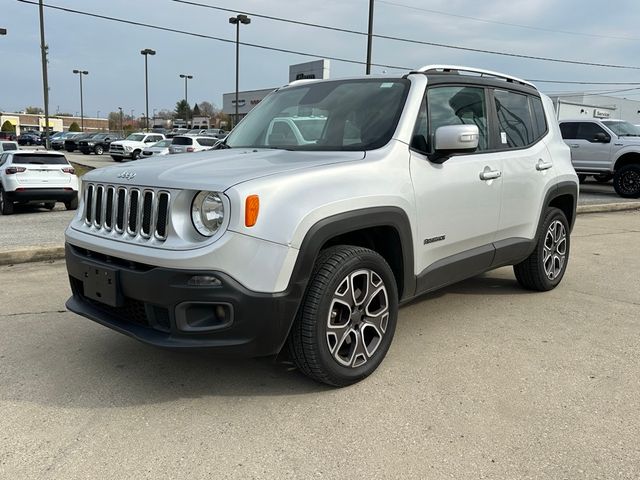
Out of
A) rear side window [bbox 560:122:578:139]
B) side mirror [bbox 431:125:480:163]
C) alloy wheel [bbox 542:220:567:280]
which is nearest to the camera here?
side mirror [bbox 431:125:480:163]

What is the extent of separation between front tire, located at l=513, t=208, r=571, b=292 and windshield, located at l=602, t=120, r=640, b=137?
11.6 meters

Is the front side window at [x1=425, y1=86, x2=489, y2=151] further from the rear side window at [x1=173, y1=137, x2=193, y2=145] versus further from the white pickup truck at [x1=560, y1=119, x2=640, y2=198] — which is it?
the rear side window at [x1=173, y1=137, x2=193, y2=145]

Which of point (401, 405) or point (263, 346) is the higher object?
point (263, 346)

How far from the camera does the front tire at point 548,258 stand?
512cm

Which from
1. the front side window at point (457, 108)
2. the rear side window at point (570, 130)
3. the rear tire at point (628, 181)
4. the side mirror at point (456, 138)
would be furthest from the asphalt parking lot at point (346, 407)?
the rear side window at point (570, 130)

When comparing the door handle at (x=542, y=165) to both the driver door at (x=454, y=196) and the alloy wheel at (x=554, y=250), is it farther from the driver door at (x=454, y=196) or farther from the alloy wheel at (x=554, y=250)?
the driver door at (x=454, y=196)

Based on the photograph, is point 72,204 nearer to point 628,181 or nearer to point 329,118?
point 329,118

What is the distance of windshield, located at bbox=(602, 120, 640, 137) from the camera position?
1530cm

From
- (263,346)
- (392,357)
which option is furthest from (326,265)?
(392,357)

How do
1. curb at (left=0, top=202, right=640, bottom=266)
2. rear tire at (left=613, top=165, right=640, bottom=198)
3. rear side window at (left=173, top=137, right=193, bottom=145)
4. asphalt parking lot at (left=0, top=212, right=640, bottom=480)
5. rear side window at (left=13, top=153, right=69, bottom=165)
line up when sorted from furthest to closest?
1. rear side window at (left=173, top=137, right=193, bottom=145)
2. rear tire at (left=613, top=165, right=640, bottom=198)
3. rear side window at (left=13, top=153, right=69, bottom=165)
4. curb at (left=0, top=202, right=640, bottom=266)
5. asphalt parking lot at (left=0, top=212, right=640, bottom=480)

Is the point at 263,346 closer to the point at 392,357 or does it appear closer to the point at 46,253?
the point at 392,357

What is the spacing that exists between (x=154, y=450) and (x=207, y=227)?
109 cm

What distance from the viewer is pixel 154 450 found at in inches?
105

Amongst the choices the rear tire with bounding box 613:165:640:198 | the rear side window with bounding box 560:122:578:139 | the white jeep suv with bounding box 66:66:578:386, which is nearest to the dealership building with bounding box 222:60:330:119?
the rear side window with bounding box 560:122:578:139
